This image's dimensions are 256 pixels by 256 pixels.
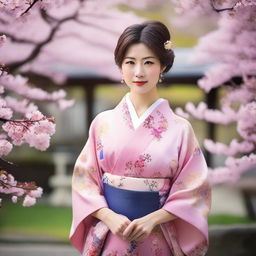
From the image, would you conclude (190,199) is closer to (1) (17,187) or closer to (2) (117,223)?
(2) (117,223)

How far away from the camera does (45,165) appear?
4.67 meters

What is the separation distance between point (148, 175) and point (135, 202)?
5.6 inches

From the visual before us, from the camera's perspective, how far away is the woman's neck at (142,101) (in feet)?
7.70

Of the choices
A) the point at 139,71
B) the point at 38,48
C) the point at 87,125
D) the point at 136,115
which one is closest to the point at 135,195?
the point at 136,115

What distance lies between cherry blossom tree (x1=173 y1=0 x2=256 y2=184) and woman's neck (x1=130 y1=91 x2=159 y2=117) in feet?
3.63

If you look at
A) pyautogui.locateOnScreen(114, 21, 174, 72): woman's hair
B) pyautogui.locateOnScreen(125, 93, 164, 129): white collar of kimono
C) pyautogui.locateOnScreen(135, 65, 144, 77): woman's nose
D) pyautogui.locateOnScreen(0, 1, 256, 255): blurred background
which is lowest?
pyautogui.locateOnScreen(0, 1, 256, 255): blurred background

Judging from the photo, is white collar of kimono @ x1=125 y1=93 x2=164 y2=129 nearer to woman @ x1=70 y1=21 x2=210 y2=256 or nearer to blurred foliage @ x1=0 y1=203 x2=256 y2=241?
woman @ x1=70 y1=21 x2=210 y2=256

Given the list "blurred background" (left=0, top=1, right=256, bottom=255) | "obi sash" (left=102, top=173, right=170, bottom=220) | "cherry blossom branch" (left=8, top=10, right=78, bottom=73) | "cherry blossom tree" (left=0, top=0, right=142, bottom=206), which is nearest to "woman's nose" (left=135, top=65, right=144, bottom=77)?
"obi sash" (left=102, top=173, right=170, bottom=220)

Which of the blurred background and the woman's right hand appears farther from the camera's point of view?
the blurred background

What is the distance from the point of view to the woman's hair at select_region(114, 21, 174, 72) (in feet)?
7.39

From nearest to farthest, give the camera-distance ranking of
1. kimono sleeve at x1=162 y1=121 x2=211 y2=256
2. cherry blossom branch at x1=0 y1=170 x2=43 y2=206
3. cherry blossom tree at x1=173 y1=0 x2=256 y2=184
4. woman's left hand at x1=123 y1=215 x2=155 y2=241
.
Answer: woman's left hand at x1=123 y1=215 x2=155 y2=241 → kimono sleeve at x1=162 y1=121 x2=211 y2=256 → cherry blossom branch at x1=0 y1=170 x2=43 y2=206 → cherry blossom tree at x1=173 y1=0 x2=256 y2=184

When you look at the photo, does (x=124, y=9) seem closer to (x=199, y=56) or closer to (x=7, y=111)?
(x=199, y=56)

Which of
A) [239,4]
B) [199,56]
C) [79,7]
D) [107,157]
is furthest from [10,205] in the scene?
[239,4]

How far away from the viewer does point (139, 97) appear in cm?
235
